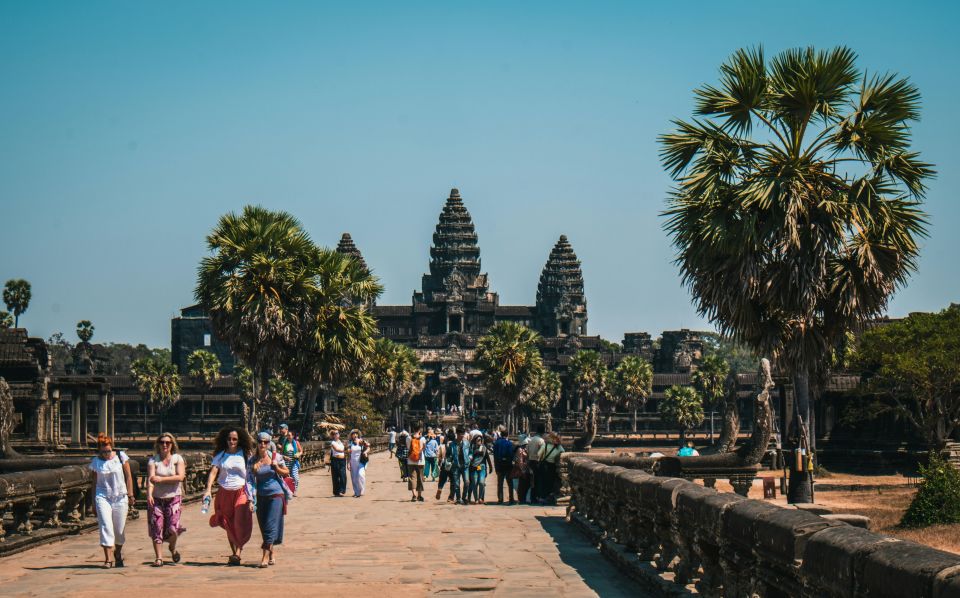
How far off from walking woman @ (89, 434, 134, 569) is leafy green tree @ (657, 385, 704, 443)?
9884 cm

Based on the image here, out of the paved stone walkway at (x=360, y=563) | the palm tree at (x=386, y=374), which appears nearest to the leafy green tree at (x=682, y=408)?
the palm tree at (x=386, y=374)

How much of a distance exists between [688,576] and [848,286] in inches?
479

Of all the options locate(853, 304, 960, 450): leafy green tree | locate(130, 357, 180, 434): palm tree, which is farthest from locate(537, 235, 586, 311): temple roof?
locate(853, 304, 960, 450): leafy green tree

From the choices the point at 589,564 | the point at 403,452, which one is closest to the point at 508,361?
the point at 403,452

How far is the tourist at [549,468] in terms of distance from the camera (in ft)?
83.1

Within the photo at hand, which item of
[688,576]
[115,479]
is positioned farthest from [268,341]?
[688,576]

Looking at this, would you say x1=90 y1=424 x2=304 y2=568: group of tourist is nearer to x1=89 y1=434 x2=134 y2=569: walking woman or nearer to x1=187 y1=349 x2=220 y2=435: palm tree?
x1=89 y1=434 x2=134 y2=569: walking woman

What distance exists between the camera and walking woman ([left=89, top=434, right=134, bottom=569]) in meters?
14.3

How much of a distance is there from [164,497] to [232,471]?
2.81 feet

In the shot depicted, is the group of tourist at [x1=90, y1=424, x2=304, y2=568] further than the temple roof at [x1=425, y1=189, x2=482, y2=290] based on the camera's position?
No

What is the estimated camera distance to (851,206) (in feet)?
72.8

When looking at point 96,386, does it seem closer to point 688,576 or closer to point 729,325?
point 729,325

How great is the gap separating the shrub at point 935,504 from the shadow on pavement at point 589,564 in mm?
5478

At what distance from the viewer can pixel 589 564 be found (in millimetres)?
14922
